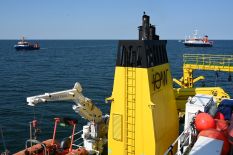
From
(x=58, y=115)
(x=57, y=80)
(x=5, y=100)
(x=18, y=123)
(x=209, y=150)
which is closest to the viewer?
(x=209, y=150)

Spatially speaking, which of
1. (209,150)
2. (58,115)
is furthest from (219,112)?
(58,115)

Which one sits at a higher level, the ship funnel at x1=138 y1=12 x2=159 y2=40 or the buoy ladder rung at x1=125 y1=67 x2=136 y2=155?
the ship funnel at x1=138 y1=12 x2=159 y2=40

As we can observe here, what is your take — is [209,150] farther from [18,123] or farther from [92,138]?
[18,123]

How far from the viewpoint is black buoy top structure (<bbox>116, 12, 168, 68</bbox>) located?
11828mm

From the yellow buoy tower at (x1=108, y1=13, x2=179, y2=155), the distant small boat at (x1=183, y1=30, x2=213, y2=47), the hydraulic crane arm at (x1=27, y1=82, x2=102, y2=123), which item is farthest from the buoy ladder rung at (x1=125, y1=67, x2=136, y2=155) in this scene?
the distant small boat at (x1=183, y1=30, x2=213, y2=47)

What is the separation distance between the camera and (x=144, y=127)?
11930 mm

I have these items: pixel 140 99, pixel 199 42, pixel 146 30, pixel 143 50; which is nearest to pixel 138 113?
pixel 140 99

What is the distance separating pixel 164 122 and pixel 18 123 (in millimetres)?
22025

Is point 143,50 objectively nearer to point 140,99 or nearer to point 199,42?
point 140,99

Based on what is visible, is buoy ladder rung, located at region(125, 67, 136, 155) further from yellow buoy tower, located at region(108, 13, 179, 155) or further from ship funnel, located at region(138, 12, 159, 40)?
ship funnel, located at region(138, 12, 159, 40)

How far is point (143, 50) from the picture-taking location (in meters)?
11.8

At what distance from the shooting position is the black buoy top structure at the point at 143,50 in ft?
38.8

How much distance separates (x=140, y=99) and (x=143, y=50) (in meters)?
2.01

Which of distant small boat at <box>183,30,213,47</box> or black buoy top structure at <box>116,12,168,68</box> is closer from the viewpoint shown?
black buoy top structure at <box>116,12,168,68</box>
